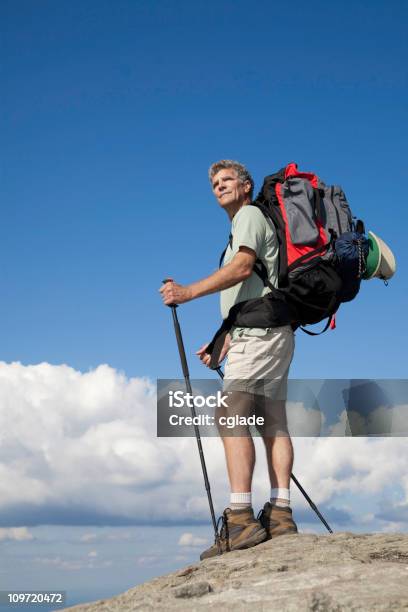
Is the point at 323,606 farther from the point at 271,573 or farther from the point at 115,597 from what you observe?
the point at 115,597

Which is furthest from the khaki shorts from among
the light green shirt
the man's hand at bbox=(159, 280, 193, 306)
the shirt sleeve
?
the shirt sleeve

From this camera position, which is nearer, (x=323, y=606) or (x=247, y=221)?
(x=323, y=606)

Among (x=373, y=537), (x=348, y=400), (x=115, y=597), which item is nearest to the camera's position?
(x=115, y=597)

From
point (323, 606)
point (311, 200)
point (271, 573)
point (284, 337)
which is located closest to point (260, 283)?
point (284, 337)

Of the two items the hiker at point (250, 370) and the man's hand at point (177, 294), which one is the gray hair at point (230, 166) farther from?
the man's hand at point (177, 294)

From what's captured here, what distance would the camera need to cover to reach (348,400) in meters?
8.62

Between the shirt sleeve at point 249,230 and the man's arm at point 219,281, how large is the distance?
0.07 m

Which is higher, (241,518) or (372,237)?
(372,237)

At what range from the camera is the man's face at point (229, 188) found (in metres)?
7.68

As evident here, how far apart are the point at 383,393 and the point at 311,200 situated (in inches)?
113

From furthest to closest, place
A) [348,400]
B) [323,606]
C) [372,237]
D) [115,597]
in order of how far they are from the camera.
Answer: [348,400]
[372,237]
[115,597]
[323,606]

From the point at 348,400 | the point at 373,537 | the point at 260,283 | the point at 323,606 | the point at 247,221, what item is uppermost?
the point at 247,221

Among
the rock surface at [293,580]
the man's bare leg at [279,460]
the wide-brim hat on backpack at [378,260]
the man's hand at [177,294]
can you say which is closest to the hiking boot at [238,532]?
the rock surface at [293,580]

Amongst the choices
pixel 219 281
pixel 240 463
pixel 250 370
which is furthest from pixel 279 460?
pixel 219 281
